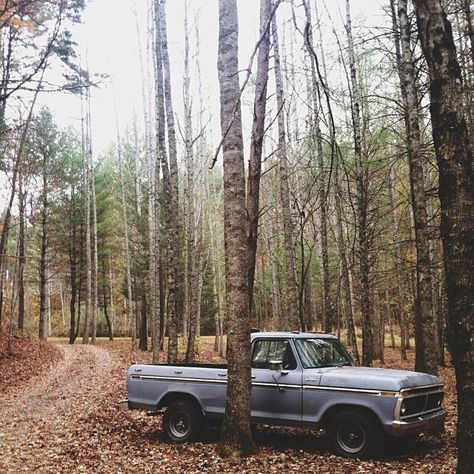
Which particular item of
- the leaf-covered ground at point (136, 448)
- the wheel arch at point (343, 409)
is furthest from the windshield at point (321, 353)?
the leaf-covered ground at point (136, 448)

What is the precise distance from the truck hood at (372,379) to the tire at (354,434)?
407 mm

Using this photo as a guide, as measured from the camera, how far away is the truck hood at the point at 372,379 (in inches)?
274

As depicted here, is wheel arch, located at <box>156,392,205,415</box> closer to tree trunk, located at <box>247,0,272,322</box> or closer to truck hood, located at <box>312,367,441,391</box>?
tree trunk, located at <box>247,0,272,322</box>

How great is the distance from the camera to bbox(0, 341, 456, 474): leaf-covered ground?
22.3 ft

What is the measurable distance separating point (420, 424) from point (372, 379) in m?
0.85

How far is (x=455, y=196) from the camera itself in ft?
13.5

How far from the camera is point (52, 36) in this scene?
15.9 meters

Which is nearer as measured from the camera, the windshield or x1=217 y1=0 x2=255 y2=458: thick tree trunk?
x1=217 y1=0 x2=255 y2=458: thick tree trunk

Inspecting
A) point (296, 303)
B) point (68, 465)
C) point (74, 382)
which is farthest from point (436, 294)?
point (68, 465)

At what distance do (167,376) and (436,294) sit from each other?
14.8 m

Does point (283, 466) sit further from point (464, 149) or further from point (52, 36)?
point (52, 36)

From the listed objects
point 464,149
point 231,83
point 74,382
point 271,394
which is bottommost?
point 74,382

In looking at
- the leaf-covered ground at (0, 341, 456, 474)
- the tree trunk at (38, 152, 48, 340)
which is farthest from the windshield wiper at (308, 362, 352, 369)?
the tree trunk at (38, 152, 48, 340)

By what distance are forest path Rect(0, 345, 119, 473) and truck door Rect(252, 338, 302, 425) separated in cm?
329
